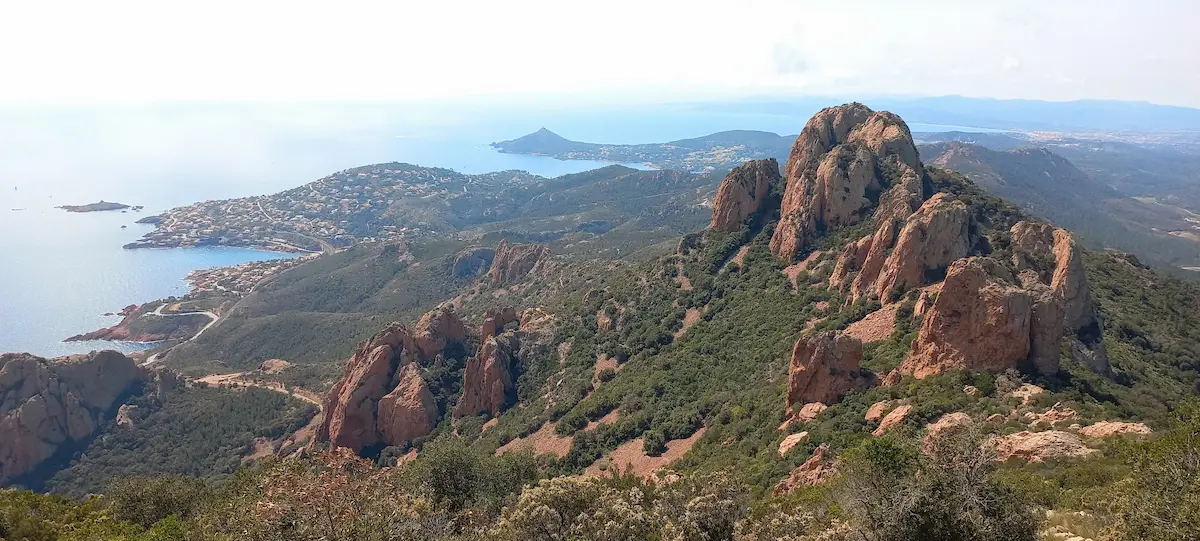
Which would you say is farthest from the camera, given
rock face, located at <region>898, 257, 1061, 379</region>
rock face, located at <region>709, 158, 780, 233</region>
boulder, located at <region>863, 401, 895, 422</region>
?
rock face, located at <region>709, 158, 780, 233</region>

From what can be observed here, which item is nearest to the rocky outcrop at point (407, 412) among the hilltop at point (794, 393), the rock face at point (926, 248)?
the hilltop at point (794, 393)

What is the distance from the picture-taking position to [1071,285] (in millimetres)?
32938

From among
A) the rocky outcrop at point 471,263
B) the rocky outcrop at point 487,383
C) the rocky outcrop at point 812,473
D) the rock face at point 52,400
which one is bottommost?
the rock face at point 52,400

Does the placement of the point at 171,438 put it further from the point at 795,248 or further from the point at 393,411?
the point at 795,248

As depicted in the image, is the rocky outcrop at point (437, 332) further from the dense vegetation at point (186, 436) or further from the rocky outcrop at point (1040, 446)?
the rocky outcrop at point (1040, 446)

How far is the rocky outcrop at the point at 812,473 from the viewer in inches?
866

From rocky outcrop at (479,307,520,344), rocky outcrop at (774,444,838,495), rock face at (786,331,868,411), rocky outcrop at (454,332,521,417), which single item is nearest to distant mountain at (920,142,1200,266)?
rock face at (786,331,868,411)

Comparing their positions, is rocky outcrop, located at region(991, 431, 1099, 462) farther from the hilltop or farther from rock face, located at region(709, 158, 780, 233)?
rock face, located at region(709, 158, 780, 233)

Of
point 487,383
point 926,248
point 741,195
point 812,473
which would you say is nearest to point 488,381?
point 487,383

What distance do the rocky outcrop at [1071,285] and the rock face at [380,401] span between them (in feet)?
151

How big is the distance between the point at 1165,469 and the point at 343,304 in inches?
4900

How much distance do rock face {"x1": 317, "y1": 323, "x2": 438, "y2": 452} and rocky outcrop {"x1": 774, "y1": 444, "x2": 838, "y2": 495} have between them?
3544cm

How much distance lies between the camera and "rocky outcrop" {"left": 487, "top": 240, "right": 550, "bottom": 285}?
94750 millimetres

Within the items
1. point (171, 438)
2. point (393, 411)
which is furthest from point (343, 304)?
point (393, 411)
